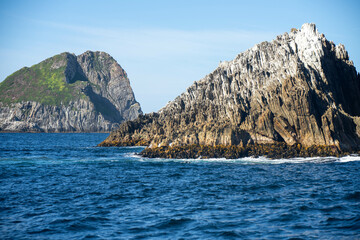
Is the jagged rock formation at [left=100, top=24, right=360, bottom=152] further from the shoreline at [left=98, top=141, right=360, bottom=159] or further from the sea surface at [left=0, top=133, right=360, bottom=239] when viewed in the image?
the sea surface at [left=0, top=133, right=360, bottom=239]

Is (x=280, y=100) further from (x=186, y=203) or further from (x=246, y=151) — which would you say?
(x=186, y=203)

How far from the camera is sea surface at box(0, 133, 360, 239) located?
21508mm

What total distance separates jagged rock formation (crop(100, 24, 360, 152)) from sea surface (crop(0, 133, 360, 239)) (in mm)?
13248

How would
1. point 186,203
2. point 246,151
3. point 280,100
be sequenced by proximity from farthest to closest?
point 280,100
point 246,151
point 186,203

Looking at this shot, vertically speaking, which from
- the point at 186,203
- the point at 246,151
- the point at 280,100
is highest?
the point at 280,100

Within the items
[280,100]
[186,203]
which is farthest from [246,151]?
[186,203]

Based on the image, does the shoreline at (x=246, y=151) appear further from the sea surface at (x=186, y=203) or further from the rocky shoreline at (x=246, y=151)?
the sea surface at (x=186, y=203)

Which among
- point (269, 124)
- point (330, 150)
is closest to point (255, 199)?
point (330, 150)

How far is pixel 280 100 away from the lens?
66250mm

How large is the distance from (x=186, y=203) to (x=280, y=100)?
43142 millimetres

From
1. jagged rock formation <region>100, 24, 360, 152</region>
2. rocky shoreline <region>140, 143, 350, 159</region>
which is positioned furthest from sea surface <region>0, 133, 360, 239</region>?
jagged rock formation <region>100, 24, 360, 152</region>

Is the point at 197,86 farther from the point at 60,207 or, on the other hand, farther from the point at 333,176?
the point at 60,207

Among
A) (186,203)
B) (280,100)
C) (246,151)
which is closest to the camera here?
(186,203)

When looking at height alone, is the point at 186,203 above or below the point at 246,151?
below
